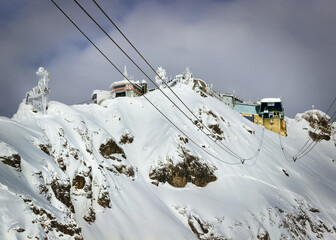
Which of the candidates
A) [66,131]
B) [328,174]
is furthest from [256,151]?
[66,131]

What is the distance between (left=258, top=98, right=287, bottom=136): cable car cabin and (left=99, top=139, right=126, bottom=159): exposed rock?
68.5 m

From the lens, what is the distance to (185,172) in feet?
240

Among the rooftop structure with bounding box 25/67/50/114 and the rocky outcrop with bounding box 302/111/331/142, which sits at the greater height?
the rooftop structure with bounding box 25/67/50/114

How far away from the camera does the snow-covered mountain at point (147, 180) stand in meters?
45.0

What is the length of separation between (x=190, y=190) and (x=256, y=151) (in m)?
28.3

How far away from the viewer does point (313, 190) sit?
85375 mm

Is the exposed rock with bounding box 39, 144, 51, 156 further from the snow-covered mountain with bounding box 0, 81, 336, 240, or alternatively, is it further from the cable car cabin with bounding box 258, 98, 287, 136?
the cable car cabin with bounding box 258, 98, 287, 136

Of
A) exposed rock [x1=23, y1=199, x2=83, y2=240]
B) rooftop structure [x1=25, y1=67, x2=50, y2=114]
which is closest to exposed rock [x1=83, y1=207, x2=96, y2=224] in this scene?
exposed rock [x1=23, y1=199, x2=83, y2=240]

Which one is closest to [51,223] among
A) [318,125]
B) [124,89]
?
[124,89]

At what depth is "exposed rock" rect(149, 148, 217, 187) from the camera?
71.1m

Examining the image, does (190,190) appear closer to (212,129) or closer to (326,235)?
(212,129)

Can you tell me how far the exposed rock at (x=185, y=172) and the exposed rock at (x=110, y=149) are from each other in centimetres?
748

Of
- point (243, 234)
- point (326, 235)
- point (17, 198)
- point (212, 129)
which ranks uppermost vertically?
point (212, 129)

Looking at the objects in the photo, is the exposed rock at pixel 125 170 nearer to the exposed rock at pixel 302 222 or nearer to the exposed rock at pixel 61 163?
the exposed rock at pixel 61 163
